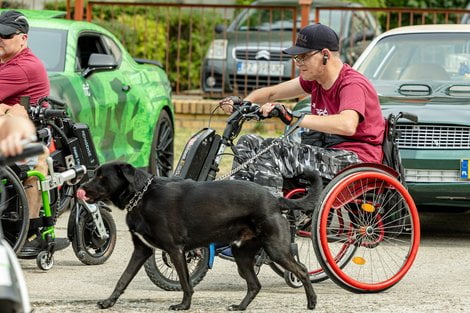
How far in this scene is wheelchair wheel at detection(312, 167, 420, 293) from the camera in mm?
7445

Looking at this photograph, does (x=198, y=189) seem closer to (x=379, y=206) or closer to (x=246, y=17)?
(x=379, y=206)

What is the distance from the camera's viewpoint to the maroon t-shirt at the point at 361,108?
7.83m

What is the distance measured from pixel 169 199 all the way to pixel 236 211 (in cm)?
38

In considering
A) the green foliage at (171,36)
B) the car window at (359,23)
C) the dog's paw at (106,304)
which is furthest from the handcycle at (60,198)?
the green foliage at (171,36)

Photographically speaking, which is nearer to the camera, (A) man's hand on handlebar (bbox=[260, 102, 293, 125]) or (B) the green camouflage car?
(A) man's hand on handlebar (bbox=[260, 102, 293, 125])

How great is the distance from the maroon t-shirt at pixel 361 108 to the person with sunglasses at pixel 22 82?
2014mm

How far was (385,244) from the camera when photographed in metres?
8.20

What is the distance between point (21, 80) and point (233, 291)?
2169 mm

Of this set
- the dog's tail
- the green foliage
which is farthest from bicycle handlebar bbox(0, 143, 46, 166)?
the green foliage

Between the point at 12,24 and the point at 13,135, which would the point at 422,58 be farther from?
the point at 13,135

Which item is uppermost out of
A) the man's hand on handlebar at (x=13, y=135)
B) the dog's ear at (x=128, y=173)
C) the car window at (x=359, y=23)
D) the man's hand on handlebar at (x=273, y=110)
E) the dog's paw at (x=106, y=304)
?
the man's hand on handlebar at (x=13, y=135)

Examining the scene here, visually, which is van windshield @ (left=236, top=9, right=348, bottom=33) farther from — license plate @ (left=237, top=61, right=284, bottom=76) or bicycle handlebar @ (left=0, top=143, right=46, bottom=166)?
bicycle handlebar @ (left=0, top=143, right=46, bottom=166)

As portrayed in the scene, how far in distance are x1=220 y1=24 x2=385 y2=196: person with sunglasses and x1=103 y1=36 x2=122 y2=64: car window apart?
458cm

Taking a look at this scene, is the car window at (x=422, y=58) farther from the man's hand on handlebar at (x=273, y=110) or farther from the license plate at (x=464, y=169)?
the man's hand on handlebar at (x=273, y=110)
